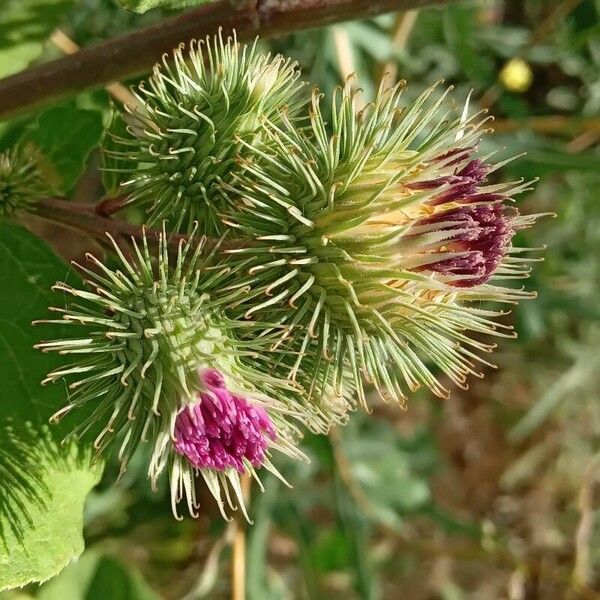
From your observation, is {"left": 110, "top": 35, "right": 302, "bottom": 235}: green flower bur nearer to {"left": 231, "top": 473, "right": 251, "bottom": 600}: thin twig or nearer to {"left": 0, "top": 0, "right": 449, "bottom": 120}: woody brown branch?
{"left": 0, "top": 0, "right": 449, "bottom": 120}: woody brown branch

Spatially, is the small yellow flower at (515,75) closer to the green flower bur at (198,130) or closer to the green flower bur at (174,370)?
the green flower bur at (198,130)

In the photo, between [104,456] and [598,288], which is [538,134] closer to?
[598,288]

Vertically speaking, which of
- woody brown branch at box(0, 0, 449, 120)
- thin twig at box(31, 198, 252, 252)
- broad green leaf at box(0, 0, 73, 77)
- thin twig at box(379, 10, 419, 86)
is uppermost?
thin twig at box(379, 10, 419, 86)

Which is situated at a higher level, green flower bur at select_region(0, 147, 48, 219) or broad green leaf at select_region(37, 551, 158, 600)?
green flower bur at select_region(0, 147, 48, 219)

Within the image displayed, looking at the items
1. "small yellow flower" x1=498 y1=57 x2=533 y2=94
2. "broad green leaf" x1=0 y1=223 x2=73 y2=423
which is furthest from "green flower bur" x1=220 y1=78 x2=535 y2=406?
"small yellow flower" x1=498 y1=57 x2=533 y2=94

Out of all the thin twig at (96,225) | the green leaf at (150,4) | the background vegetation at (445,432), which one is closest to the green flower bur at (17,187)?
the thin twig at (96,225)

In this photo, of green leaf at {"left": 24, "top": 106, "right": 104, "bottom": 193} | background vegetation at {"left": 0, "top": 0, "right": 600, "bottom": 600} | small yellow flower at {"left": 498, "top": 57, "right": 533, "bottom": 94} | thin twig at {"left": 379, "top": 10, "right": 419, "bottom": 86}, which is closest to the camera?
green leaf at {"left": 24, "top": 106, "right": 104, "bottom": 193}
